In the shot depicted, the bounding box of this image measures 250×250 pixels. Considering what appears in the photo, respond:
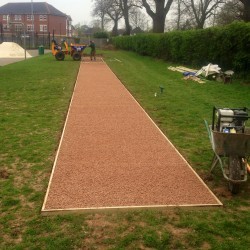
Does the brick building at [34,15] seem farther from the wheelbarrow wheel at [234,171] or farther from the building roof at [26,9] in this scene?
the wheelbarrow wheel at [234,171]

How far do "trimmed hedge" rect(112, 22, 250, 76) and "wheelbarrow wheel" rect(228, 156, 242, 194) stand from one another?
11447 mm

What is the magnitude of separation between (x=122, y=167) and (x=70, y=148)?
1.30 metres

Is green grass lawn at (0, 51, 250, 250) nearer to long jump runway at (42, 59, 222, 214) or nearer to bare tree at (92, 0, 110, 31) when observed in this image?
long jump runway at (42, 59, 222, 214)

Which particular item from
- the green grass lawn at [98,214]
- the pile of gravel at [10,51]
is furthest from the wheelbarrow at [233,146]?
the pile of gravel at [10,51]

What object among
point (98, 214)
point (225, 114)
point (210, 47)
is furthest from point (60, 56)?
point (98, 214)

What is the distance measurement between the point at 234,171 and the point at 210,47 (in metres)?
14.7

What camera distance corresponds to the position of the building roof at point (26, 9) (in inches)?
3543

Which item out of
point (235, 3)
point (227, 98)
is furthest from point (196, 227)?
point (235, 3)

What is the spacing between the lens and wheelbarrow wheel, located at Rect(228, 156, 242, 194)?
4.57 m

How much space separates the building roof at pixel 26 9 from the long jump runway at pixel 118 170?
8889 cm

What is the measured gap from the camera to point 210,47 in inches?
715

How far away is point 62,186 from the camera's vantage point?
15.5ft

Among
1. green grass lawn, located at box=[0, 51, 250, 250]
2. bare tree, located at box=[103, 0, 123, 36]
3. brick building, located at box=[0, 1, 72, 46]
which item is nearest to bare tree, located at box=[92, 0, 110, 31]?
bare tree, located at box=[103, 0, 123, 36]

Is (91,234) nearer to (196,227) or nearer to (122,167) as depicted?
(196,227)
